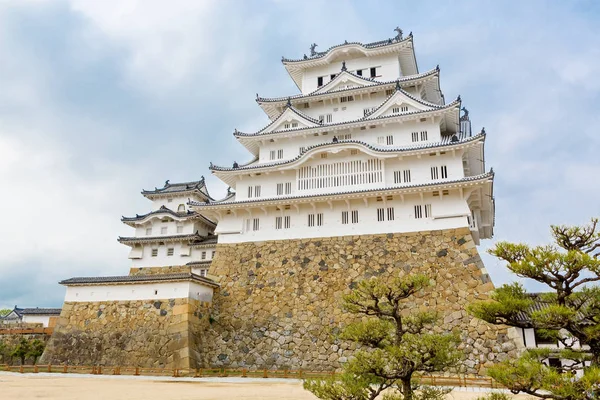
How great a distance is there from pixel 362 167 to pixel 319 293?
702cm

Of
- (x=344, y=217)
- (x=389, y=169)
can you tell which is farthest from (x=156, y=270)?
(x=389, y=169)

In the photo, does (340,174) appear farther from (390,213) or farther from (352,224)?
(390,213)

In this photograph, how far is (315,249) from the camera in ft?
73.9

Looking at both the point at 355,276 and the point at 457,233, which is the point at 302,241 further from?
the point at 457,233

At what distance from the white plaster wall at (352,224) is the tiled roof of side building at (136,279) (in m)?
3.27

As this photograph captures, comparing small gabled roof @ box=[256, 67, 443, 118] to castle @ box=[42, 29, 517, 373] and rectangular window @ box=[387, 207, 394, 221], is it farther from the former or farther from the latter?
rectangular window @ box=[387, 207, 394, 221]

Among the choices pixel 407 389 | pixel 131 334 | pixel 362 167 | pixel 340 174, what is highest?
pixel 362 167

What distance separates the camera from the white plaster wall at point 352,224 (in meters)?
21.1

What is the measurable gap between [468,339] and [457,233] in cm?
494

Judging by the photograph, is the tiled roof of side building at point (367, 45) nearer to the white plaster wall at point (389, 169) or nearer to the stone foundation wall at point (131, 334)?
the white plaster wall at point (389, 169)

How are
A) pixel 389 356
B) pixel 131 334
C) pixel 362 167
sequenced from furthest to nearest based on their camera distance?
1. pixel 362 167
2. pixel 131 334
3. pixel 389 356

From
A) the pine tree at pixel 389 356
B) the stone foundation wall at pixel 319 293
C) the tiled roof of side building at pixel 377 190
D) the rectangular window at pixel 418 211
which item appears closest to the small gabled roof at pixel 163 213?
the tiled roof of side building at pixel 377 190

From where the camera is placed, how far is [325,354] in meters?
19.8

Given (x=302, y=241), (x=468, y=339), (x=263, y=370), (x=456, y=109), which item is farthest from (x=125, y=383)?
(x=456, y=109)
